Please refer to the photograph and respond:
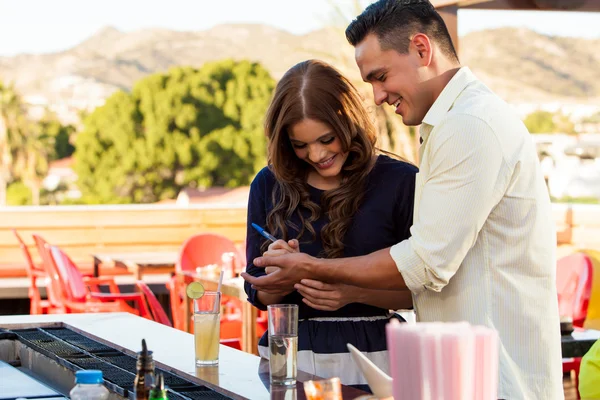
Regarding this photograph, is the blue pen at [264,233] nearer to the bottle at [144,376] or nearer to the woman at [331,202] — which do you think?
the woman at [331,202]

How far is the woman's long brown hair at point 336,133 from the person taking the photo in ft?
7.52

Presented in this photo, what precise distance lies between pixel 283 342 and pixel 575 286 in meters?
3.83

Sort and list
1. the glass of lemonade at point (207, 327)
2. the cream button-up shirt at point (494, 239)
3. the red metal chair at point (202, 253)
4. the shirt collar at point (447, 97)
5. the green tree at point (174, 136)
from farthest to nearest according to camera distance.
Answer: the green tree at point (174, 136)
the red metal chair at point (202, 253)
the glass of lemonade at point (207, 327)
the shirt collar at point (447, 97)
the cream button-up shirt at point (494, 239)

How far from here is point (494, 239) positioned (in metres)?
1.80

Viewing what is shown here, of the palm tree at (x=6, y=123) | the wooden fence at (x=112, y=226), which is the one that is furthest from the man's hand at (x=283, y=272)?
the palm tree at (x=6, y=123)

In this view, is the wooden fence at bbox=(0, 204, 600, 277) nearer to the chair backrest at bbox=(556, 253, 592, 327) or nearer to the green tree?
the chair backrest at bbox=(556, 253, 592, 327)

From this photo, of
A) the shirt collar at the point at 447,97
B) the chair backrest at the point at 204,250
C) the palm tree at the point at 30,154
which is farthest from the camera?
the palm tree at the point at 30,154

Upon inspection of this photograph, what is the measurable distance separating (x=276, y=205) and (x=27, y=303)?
20.6 feet

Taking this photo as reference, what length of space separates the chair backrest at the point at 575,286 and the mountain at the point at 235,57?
63421mm

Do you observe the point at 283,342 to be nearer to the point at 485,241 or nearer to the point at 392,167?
the point at 485,241

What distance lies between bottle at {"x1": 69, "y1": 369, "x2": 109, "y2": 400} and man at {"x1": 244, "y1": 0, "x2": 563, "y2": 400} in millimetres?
620

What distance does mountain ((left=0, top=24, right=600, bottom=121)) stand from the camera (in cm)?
7600

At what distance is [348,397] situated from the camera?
174 cm

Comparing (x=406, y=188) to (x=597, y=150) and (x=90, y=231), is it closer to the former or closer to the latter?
(x=90, y=231)
